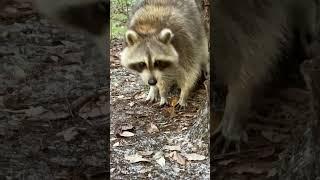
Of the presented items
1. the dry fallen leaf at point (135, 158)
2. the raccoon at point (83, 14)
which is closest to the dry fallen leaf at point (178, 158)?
the dry fallen leaf at point (135, 158)

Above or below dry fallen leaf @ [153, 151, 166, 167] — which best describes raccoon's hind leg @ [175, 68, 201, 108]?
above

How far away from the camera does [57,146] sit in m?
1.77

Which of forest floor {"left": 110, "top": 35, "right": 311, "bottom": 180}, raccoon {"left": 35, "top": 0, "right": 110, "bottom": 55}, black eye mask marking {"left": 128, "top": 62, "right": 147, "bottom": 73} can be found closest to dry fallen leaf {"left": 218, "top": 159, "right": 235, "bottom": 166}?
forest floor {"left": 110, "top": 35, "right": 311, "bottom": 180}

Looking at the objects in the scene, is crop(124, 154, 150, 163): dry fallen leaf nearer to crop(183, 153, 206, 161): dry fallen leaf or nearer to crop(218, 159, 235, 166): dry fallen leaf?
crop(183, 153, 206, 161): dry fallen leaf

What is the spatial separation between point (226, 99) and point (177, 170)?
45 cm

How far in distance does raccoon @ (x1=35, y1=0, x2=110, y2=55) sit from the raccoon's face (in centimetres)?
59

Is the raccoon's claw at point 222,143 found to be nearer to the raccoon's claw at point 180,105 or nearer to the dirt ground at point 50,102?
the dirt ground at point 50,102

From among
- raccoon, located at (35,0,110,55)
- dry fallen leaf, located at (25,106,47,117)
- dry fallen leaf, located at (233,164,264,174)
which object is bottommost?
dry fallen leaf, located at (233,164,264,174)

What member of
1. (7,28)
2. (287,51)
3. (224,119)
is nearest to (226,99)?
(224,119)

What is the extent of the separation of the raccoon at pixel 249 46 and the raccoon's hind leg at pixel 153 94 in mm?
580

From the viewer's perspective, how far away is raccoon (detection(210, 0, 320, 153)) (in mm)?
1754

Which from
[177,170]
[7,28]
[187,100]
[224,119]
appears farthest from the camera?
[187,100]

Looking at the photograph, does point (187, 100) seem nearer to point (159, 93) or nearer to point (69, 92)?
point (159, 93)

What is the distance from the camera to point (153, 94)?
2.38 meters
